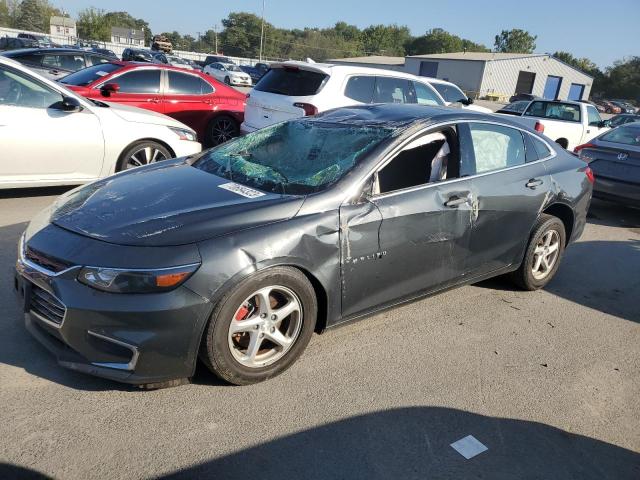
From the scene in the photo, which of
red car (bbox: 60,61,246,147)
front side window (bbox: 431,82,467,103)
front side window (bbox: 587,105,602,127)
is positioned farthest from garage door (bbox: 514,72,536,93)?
red car (bbox: 60,61,246,147)

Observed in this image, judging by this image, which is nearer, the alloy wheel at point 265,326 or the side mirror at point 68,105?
the alloy wheel at point 265,326

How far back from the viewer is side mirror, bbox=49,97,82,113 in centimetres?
578

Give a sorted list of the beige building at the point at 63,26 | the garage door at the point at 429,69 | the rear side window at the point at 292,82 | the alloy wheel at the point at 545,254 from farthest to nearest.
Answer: the beige building at the point at 63,26
the garage door at the point at 429,69
the rear side window at the point at 292,82
the alloy wheel at the point at 545,254

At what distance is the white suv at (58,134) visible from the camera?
5.57 meters

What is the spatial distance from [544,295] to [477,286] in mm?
610

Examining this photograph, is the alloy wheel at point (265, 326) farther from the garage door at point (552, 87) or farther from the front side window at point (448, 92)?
the garage door at point (552, 87)

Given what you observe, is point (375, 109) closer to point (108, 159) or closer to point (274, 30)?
point (108, 159)

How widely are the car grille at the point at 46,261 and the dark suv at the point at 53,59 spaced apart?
10675mm

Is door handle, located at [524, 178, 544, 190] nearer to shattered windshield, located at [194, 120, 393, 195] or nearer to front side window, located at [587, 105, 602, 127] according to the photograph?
shattered windshield, located at [194, 120, 393, 195]

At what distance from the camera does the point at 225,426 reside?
8.74 feet

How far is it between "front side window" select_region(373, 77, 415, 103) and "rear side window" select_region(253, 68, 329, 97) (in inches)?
44.6

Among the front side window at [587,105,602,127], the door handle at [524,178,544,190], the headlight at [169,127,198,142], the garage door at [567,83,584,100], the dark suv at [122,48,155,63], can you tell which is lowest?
the headlight at [169,127,198,142]

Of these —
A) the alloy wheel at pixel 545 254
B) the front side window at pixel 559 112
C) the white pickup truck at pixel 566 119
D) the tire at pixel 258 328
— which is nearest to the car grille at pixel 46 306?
the tire at pixel 258 328

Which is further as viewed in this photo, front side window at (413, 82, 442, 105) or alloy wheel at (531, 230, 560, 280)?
front side window at (413, 82, 442, 105)
